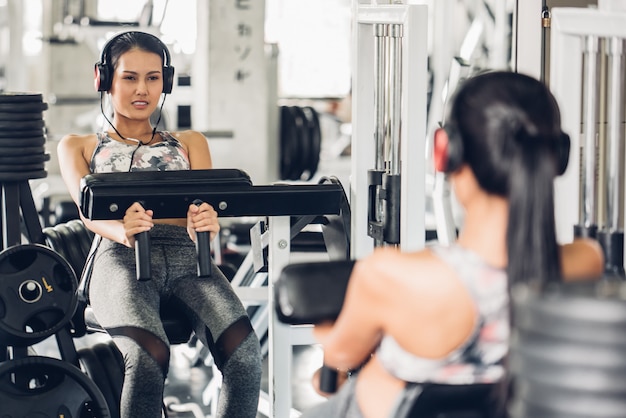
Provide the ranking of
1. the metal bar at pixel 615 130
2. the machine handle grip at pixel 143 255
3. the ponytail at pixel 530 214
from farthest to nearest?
the machine handle grip at pixel 143 255 → the metal bar at pixel 615 130 → the ponytail at pixel 530 214

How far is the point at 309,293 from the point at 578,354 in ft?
1.89

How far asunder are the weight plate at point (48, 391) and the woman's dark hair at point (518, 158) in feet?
5.40

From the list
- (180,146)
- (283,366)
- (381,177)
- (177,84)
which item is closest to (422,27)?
(381,177)

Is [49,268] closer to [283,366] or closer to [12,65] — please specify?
[283,366]

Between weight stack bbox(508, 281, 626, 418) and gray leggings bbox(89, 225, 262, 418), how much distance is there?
147 cm

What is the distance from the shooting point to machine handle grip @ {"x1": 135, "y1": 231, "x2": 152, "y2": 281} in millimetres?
2506

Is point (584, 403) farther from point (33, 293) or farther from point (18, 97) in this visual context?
point (18, 97)

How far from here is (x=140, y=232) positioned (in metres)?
2.52

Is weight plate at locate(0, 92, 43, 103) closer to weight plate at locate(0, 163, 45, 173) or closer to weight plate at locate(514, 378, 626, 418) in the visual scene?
weight plate at locate(0, 163, 45, 173)

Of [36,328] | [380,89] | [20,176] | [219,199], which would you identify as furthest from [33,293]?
[380,89]

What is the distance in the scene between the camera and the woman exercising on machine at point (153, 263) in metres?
2.56

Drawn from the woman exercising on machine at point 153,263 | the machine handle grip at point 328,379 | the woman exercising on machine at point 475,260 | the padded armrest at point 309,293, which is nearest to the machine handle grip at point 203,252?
the woman exercising on machine at point 153,263

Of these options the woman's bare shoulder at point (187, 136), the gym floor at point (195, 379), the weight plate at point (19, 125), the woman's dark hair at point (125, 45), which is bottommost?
the gym floor at point (195, 379)

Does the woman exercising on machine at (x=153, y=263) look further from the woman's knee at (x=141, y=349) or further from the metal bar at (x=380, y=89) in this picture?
the metal bar at (x=380, y=89)
